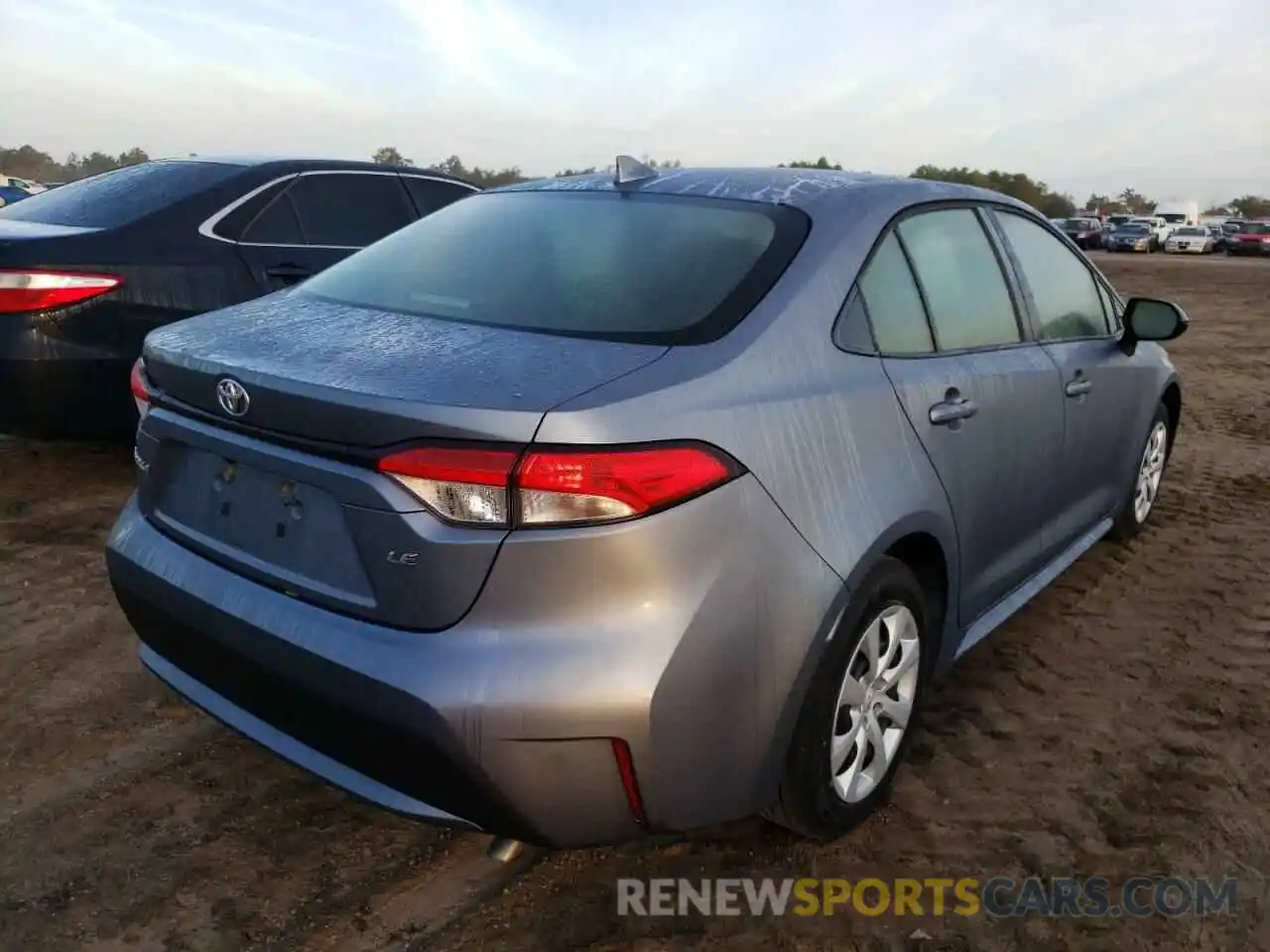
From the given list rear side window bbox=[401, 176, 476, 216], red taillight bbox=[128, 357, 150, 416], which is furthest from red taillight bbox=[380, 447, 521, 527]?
rear side window bbox=[401, 176, 476, 216]

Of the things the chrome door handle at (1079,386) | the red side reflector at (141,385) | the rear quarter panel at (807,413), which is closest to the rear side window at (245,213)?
the red side reflector at (141,385)

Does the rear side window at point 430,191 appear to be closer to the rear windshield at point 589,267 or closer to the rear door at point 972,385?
the rear windshield at point 589,267

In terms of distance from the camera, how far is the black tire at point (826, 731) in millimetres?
2211

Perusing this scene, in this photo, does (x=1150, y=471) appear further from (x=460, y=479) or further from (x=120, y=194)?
(x=120, y=194)

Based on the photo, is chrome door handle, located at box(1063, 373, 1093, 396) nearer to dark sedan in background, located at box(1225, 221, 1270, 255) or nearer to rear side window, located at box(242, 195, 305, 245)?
rear side window, located at box(242, 195, 305, 245)

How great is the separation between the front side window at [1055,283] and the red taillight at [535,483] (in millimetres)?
2084

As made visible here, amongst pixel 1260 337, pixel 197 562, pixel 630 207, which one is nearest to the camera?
pixel 197 562

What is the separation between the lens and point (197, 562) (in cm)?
227

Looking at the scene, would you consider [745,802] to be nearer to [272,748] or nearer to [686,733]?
[686,733]

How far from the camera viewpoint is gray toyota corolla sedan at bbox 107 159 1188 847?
1833 millimetres

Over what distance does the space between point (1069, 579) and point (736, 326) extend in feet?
9.03

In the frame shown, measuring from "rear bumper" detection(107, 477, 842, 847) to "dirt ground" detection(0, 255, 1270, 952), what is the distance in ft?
1.22

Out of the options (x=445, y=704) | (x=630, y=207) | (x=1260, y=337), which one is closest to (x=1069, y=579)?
(x=630, y=207)

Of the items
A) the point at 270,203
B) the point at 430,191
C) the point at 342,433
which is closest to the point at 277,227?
the point at 270,203
